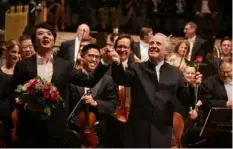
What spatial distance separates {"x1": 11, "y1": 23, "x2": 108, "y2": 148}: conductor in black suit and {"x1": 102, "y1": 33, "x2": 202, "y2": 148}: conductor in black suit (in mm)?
419

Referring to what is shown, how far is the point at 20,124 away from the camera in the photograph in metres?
4.95

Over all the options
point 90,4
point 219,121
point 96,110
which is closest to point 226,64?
point 219,121

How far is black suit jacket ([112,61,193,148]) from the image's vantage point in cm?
517

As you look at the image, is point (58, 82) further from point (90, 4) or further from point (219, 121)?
point (90, 4)

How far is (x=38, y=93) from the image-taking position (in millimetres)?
4902

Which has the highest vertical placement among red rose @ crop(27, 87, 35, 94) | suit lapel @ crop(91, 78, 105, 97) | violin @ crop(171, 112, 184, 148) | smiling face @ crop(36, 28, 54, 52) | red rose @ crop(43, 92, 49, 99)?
smiling face @ crop(36, 28, 54, 52)

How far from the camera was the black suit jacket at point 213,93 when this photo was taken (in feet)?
23.0

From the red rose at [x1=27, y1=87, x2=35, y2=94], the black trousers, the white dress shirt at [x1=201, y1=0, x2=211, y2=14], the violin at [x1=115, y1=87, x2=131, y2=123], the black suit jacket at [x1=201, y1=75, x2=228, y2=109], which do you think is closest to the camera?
the red rose at [x1=27, y1=87, x2=35, y2=94]

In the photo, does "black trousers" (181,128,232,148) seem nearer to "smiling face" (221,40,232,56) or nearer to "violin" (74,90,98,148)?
"violin" (74,90,98,148)

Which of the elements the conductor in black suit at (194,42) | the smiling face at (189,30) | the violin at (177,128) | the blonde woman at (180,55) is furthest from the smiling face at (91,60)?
the smiling face at (189,30)

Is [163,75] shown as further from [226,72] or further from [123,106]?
[226,72]

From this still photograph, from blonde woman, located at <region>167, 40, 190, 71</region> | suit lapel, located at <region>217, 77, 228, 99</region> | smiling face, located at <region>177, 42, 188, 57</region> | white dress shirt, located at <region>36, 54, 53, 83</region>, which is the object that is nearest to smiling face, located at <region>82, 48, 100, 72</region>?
white dress shirt, located at <region>36, 54, 53, 83</region>

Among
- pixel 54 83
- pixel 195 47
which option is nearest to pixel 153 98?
pixel 54 83

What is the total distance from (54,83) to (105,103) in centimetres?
132
